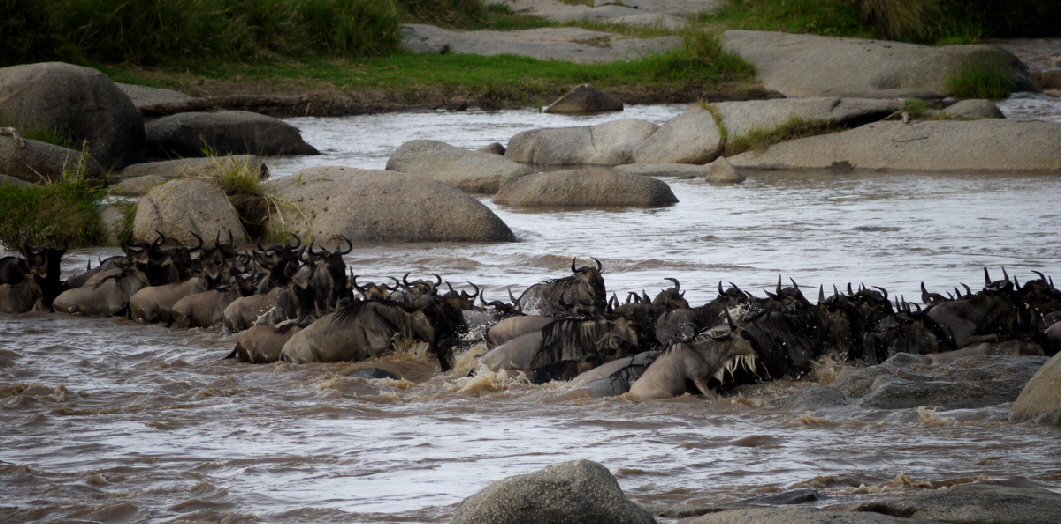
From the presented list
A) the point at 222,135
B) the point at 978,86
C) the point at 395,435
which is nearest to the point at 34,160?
the point at 222,135

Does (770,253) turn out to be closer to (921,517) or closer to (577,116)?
(921,517)

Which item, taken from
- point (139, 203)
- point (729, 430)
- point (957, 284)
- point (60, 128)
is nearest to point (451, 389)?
point (729, 430)

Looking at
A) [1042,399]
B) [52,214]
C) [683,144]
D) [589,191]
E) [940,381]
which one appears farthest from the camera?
[683,144]

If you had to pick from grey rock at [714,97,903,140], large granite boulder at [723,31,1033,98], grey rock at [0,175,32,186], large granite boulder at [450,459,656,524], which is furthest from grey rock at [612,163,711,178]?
large granite boulder at [450,459,656,524]

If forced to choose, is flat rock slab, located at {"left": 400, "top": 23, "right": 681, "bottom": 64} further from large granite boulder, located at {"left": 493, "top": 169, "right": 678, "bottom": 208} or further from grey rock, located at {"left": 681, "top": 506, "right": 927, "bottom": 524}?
grey rock, located at {"left": 681, "top": 506, "right": 927, "bottom": 524}

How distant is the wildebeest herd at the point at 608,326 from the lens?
670 cm

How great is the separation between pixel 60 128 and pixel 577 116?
38.9 feet

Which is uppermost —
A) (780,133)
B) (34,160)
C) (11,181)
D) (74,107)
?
(74,107)

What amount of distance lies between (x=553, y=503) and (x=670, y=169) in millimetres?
14828

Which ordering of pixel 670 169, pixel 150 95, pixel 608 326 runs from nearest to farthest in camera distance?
pixel 608 326 < pixel 670 169 < pixel 150 95

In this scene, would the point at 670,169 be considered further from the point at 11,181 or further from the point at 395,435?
the point at 395,435

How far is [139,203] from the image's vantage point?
40.9ft

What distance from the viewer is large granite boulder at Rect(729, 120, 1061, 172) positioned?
17188 millimetres

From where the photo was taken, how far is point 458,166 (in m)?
17.0
